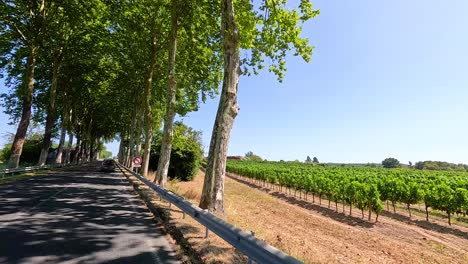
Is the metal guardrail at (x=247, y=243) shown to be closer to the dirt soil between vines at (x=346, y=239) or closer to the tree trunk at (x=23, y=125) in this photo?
the dirt soil between vines at (x=346, y=239)

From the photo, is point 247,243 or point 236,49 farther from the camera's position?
point 236,49

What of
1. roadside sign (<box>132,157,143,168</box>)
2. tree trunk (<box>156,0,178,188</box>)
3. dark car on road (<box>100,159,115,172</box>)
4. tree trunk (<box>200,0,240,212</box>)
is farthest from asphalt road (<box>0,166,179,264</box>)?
dark car on road (<box>100,159,115,172</box>)

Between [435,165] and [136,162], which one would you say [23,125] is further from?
[435,165]

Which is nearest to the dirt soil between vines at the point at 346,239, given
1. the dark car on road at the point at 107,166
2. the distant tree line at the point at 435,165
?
the dark car on road at the point at 107,166

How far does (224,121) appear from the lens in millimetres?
11453

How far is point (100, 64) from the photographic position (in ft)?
116

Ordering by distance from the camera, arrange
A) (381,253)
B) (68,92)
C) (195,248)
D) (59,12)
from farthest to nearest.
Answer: (68,92) → (59,12) → (381,253) → (195,248)

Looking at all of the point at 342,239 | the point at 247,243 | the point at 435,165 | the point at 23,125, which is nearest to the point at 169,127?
the point at 342,239

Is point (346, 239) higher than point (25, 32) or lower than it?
lower

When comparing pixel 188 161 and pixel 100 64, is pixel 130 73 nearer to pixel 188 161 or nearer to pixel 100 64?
pixel 100 64

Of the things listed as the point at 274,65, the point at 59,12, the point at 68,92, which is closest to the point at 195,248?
the point at 274,65

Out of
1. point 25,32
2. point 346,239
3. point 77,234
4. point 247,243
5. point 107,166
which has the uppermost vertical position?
point 25,32

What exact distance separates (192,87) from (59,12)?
37.6 feet

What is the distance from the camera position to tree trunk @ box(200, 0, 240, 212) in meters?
11.2
